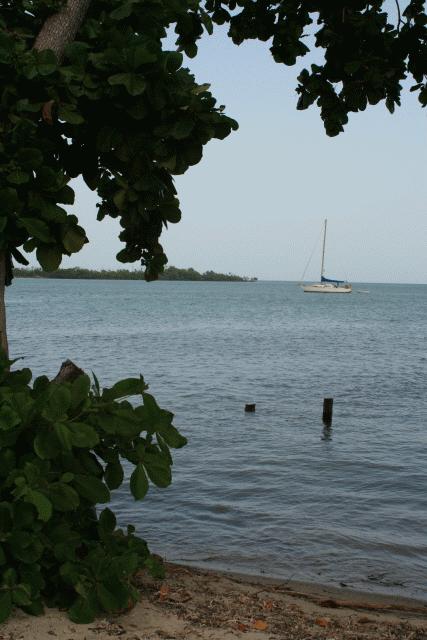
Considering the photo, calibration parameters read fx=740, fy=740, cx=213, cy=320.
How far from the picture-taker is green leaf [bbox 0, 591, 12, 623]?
3967 millimetres

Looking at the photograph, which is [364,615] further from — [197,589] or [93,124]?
[93,124]

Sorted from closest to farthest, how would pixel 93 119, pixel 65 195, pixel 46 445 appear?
pixel 46 445 → pixel 65 195 → pixel 93 119

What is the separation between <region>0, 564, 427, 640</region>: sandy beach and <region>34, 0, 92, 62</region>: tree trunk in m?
3.38

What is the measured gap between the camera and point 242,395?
25.9m

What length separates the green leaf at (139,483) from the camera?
4.13 metres

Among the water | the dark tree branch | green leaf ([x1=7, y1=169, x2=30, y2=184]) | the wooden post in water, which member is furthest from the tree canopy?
the wooden post in water

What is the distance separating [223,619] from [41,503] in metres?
1.64

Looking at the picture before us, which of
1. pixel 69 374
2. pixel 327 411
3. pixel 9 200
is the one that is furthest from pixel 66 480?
pixel 327 411

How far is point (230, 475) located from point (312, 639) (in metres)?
9.37

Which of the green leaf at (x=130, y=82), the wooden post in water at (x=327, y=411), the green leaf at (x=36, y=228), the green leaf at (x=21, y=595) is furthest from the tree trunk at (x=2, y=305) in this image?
the wooden post in water at (x=327, y=411)

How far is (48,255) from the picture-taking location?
434cm

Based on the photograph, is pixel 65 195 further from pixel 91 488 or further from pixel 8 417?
pixel 91 488

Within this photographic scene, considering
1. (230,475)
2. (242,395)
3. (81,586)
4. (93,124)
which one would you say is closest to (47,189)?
(93,124)

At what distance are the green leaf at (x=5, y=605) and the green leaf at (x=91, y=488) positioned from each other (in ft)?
2.16
